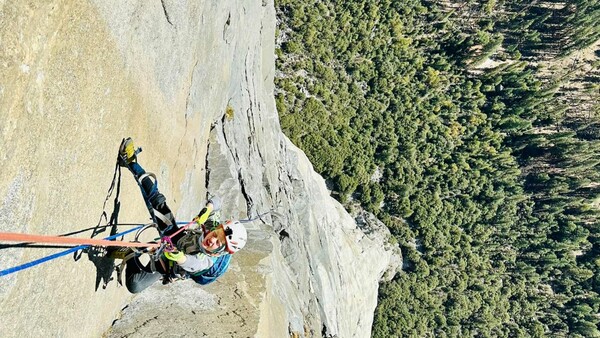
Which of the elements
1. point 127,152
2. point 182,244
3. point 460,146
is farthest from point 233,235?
point 460,146

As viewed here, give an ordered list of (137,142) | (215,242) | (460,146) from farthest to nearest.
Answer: (460,146) → (137,142) → (215,242)

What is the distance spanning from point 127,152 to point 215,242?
7.48 feet

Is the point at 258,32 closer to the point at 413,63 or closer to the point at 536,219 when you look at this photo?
the point at 413,63

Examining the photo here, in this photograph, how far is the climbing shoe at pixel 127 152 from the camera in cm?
789

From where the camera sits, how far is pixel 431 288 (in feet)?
179

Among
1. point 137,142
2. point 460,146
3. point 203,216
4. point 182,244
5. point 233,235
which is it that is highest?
point 460,146

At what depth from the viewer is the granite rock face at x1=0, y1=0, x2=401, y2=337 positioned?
5.22m

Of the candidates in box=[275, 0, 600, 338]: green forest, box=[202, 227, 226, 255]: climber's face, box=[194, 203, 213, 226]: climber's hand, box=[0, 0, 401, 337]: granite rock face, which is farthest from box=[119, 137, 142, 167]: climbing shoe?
box=[275, 0, 600, 338]: green forest

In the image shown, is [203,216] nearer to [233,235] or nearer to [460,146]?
[233,235]

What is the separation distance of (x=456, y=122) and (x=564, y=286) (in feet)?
88.9

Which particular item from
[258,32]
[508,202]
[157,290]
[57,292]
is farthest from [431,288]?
[57,292]

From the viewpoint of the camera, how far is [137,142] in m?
8.64

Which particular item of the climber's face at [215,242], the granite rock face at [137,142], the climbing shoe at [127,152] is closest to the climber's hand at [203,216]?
the climber's face at [215,242]

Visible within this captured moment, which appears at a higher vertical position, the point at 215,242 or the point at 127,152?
the point at 127,152
